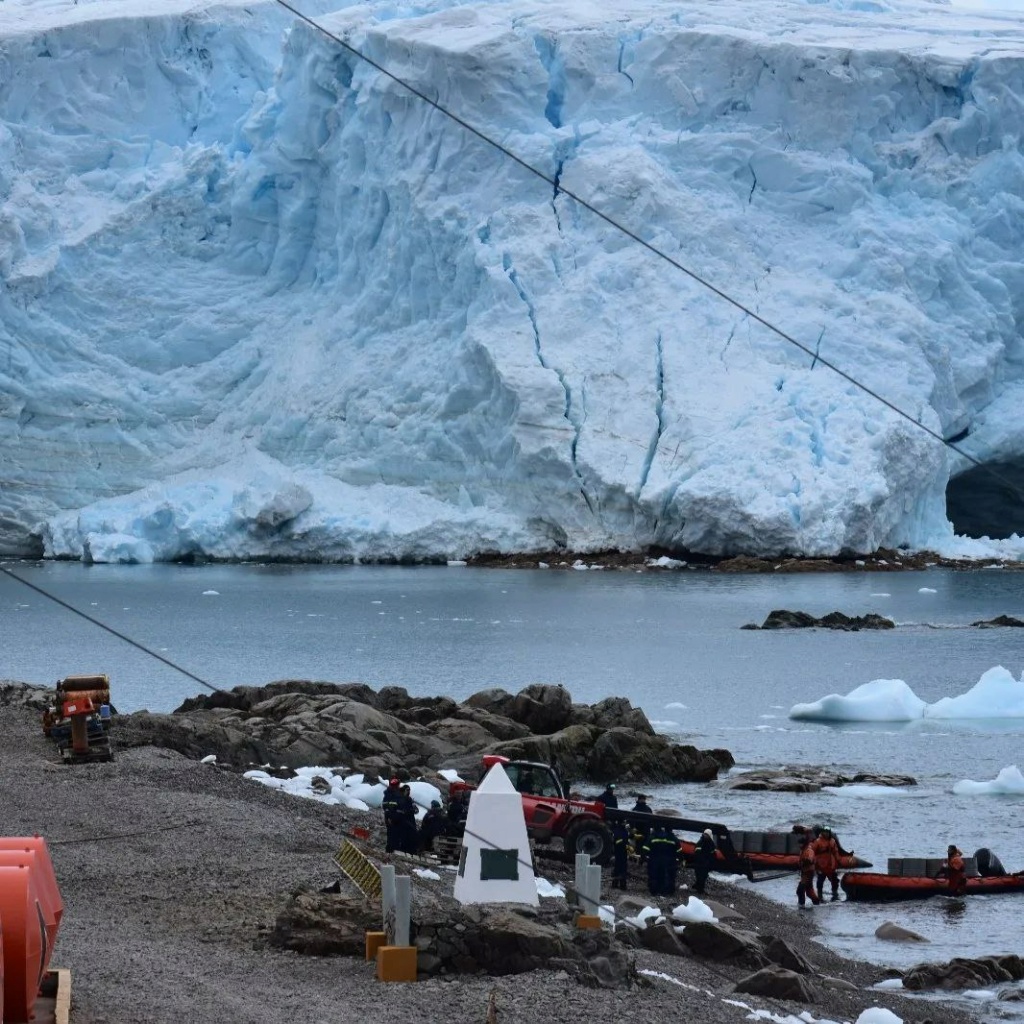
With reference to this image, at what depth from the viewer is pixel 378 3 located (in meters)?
35.8

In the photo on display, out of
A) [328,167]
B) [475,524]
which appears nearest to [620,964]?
[475,524]

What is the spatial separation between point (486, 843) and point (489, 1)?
30.4m

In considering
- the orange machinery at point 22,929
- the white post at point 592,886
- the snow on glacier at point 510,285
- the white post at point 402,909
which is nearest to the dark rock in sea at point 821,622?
the snow on glacier at point 510,285

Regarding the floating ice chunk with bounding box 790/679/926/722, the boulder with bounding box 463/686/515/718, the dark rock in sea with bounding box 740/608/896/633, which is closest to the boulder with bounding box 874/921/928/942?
the boulder with bounding box 463/686/515/718

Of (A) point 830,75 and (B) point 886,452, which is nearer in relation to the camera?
(B) point 886,452

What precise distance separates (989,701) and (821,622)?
7.40m

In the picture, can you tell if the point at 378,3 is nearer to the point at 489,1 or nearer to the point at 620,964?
the point at 489,1

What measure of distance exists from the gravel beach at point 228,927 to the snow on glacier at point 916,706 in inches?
308

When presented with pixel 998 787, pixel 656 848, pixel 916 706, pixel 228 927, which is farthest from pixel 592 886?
pixel 916 706

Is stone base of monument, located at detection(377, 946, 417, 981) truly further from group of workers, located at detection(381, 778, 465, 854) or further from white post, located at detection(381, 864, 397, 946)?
group of workers, located at detection(381, 778, 465, 854)

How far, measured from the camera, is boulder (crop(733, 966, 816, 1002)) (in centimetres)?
693

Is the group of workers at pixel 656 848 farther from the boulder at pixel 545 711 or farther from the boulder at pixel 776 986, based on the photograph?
the boulder at pixel 545 711

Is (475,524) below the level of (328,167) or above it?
below

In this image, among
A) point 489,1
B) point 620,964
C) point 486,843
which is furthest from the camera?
point 489,1
